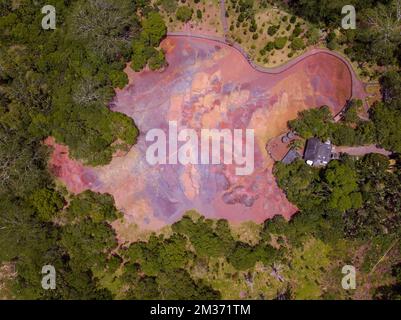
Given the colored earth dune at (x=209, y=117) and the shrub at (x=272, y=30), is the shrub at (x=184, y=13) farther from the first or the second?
the shrub at (x=272, y=30)

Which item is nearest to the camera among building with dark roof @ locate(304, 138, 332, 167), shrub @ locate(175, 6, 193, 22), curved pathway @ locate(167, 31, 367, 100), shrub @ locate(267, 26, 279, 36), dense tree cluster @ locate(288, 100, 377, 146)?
dense tree cluster @ locate(288, 100, 377, 146)

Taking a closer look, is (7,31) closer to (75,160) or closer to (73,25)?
(73,25)

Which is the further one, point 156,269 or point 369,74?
point 369,74

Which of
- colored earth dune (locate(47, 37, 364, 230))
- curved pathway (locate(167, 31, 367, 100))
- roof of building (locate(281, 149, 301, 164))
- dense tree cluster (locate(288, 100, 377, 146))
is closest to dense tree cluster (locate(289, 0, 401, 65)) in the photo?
curved pathway (locate(167, 31, 367, 100))

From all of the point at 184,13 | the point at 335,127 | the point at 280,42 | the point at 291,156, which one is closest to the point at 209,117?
A: the point at 291,156

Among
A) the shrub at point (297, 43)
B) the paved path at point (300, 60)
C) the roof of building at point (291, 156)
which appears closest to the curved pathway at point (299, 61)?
the paved path at point (300, 60)

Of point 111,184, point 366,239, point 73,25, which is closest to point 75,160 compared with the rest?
point 111,184

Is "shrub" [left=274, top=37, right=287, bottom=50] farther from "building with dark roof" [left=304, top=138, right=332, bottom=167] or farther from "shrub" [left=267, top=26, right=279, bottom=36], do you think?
"building with dark roof" [left=304, top=138, right=332, bottom=167]

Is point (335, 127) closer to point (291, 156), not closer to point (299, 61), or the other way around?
point (291, 156)
